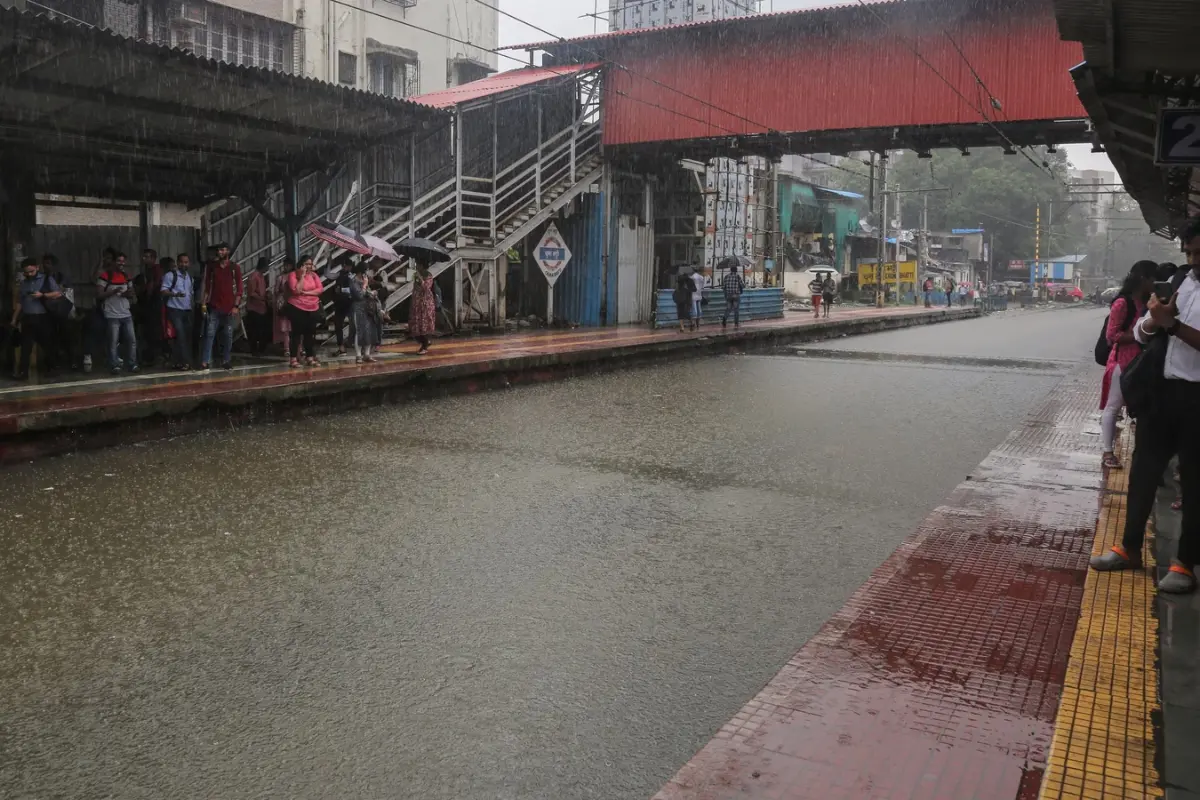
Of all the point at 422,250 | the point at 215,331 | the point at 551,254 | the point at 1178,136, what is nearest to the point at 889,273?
the point at 551,254

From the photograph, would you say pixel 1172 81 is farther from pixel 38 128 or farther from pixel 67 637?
pixel 38 128

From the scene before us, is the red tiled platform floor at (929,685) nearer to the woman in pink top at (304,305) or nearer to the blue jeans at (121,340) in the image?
the woman in pink top at (304,305)

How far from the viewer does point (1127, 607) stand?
4547mm

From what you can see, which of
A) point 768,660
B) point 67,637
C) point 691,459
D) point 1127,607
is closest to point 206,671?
point 67,637

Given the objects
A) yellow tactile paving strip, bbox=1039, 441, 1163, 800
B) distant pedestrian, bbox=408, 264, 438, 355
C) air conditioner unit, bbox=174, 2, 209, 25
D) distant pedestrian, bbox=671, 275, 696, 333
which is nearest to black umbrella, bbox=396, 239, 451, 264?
distant pedestrian, bbox=408, 264, 438, 355

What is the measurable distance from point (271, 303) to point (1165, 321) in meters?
12.5

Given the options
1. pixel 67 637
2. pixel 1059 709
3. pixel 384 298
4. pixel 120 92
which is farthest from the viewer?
pixel 384 298

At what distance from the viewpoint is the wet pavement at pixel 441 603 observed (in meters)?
3.30

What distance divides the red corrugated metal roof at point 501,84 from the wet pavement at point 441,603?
1425cm

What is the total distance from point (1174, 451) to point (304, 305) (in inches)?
439

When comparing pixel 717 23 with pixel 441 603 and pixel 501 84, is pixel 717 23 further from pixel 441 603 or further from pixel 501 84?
pixel 441 603

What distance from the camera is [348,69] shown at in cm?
2608

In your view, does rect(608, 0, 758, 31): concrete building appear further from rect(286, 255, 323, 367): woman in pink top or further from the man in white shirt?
the man in white shirt

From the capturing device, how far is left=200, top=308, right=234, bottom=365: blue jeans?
505 inches
